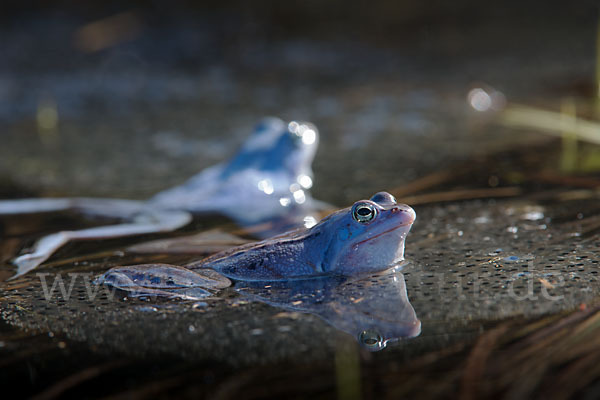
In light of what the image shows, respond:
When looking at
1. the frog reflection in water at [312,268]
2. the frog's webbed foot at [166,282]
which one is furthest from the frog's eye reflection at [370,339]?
the frog's webbed foot at [166,282]

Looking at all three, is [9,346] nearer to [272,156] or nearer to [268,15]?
[272,156]

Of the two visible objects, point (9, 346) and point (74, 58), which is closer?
point (9, 346)

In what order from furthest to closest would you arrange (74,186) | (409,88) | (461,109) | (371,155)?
1. (409,88)
2. (461,109)
3. (371,155)
4. (74,186)

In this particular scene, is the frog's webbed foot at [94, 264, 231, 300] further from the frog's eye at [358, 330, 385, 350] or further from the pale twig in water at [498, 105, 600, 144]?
the pale twig in water at [498, 105, 600, 144]

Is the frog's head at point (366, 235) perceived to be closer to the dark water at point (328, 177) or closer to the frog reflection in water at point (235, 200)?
A: the dark water at point (328, 177)

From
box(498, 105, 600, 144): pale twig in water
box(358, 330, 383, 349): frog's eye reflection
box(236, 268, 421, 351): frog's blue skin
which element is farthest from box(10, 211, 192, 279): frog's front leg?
box(498, 105, 600, 144): pale twig in water

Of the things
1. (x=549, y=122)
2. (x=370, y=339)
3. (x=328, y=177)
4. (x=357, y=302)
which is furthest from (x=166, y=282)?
(x=549, y=122)

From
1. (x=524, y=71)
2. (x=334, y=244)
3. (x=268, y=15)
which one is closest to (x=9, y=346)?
(x=334, y=244)
